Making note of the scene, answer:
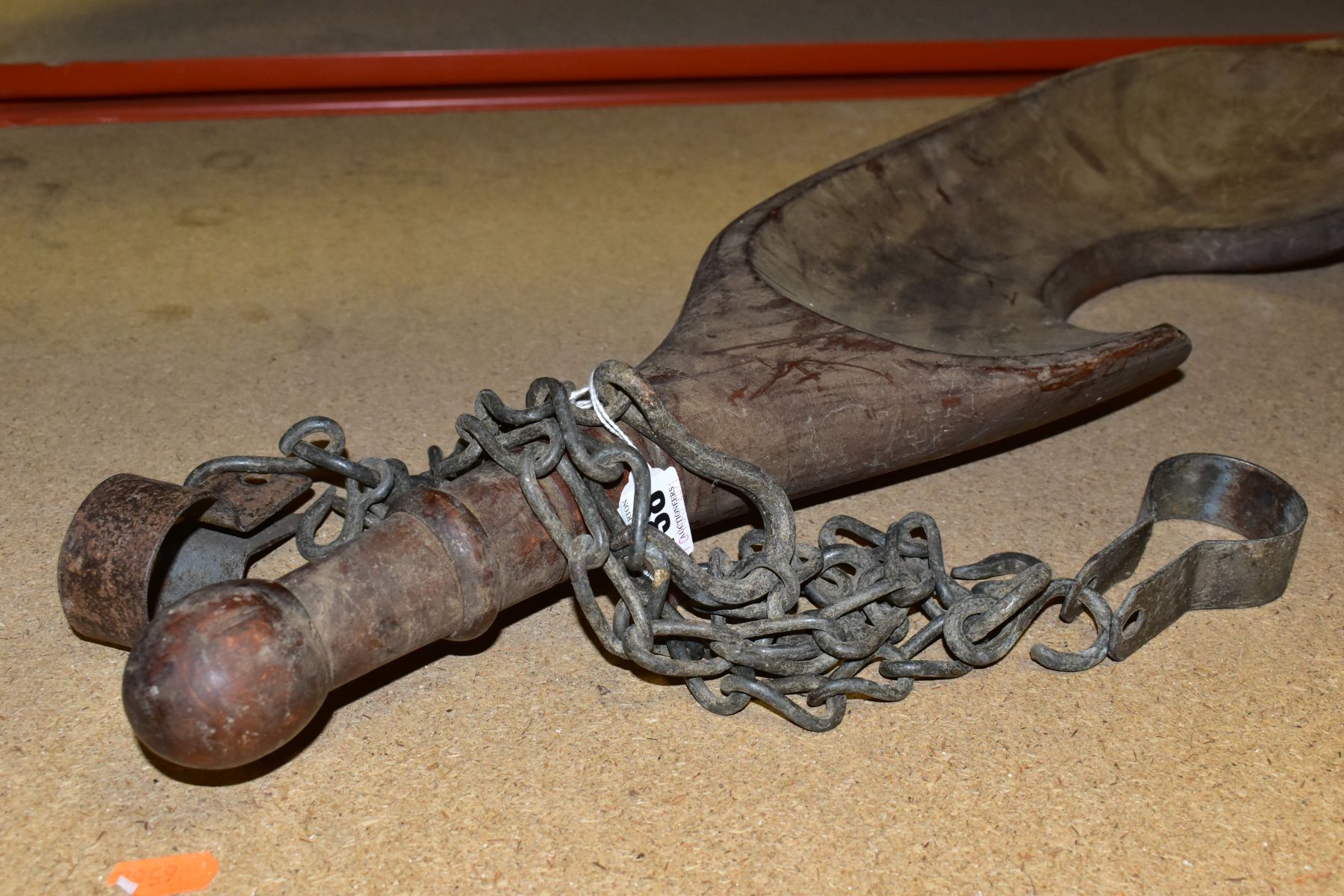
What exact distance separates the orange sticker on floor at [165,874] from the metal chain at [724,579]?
0.39 meters

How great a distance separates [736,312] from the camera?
1.85 metres

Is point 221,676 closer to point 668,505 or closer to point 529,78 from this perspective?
point 668,505

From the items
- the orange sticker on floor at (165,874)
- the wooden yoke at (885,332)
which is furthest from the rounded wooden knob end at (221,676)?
the orange sticker on floor at (165,874)

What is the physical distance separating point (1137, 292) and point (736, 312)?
1.11 meters

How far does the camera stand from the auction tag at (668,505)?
1.56 meters

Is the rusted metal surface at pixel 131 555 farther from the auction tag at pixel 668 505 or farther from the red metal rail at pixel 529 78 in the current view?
the red metal rail at pixel 529 78

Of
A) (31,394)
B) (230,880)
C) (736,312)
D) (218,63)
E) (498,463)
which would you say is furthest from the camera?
(218,63)

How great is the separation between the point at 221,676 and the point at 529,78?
7.49 ft

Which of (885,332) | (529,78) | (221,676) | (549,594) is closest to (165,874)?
(221,676)

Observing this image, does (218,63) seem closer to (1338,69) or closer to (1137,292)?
(1137,292)

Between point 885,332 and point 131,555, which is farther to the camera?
point 885,332

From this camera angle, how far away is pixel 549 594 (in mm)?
1800

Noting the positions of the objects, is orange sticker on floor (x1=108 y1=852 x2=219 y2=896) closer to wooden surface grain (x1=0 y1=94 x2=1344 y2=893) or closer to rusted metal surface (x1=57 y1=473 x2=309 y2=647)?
wooden surface grain (x1=0 y1=94 x2=1344 y2=893)

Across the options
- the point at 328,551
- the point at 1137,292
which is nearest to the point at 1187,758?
the point at 328,551
